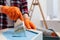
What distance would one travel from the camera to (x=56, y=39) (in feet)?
2.78

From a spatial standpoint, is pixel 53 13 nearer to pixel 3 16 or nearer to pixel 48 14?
pixel 48 14

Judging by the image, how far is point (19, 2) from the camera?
1.08 metres

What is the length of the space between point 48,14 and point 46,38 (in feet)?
6.15

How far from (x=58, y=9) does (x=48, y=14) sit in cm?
22

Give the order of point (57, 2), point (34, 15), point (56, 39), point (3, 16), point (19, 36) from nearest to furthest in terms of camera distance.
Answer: point (19, 36)
point (56, 39)
point (3, 16)
point (34, 15)
point (57, 2)

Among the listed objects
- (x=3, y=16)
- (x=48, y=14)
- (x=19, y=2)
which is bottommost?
(x=48, y=14)

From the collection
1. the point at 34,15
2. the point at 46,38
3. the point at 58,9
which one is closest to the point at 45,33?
the point at 46,38

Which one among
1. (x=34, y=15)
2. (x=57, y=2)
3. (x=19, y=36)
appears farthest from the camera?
(x=57, y=2)

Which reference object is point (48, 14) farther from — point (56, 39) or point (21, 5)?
point (56, 39)

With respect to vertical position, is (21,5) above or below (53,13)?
above

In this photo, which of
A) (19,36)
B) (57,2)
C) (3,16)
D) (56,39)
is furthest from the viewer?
(57,2)

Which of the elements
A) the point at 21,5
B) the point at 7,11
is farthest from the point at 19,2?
the point at 7,11

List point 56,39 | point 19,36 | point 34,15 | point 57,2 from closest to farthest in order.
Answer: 1. point 19,36
2. point 56,39
3. point 34,15
4. point 57,2

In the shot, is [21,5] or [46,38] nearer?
[46,38]
